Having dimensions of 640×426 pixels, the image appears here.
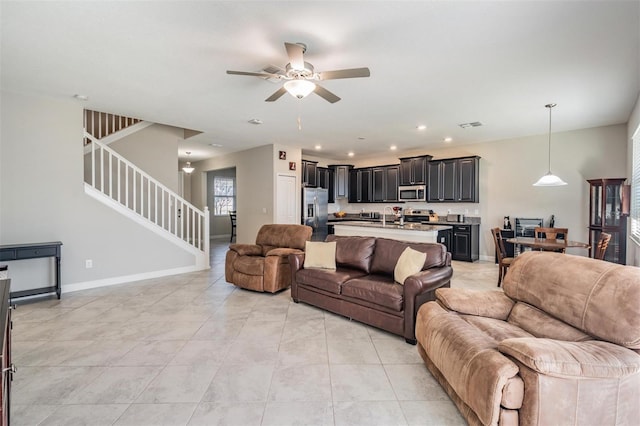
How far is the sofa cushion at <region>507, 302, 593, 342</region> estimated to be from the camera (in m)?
1.83

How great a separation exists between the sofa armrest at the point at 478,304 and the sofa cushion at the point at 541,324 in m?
0.06

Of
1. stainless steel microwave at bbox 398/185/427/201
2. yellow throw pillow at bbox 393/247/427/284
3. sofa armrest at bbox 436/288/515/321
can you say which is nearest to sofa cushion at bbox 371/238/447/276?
yellow throw pillow at bbox 393/247/427/284

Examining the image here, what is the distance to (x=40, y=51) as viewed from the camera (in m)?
2.94

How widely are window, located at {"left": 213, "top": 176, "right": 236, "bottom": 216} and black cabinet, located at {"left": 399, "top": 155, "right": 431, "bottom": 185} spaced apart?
6.60 metres

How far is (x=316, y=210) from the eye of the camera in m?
8.07

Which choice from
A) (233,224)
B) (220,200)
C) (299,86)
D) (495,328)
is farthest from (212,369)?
(220,200)

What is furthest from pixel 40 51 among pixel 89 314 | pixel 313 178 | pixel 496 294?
pixel 313 178

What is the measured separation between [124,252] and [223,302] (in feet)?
7.32

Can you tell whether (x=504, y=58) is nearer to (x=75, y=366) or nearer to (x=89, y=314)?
(x=75, y=366)

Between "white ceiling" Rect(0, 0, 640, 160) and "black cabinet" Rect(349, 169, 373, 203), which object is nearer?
"white ceiling" Rect(0, 0, 640, 160)

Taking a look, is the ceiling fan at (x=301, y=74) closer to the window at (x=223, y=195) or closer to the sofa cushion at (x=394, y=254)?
the sofa cushion at (x=394, y=254)

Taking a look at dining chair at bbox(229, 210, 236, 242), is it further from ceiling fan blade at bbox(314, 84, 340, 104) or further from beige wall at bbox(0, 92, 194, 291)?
ceiling fan blade at bbox(314, 84, 340, 104)

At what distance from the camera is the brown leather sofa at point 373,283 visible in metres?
2.87

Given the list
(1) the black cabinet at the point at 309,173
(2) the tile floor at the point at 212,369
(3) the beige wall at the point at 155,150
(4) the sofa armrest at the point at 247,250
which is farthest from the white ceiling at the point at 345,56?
(1) the black cabinet at the point at 309,173
